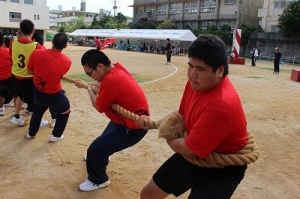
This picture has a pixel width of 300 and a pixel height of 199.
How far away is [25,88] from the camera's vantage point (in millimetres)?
5176

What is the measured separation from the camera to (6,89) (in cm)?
586

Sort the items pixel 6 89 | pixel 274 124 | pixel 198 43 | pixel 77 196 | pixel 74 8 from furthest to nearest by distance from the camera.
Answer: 1. pixel 74 8
2. pixel 274 124
3. pixel 6 89
4. pixel 77 196
5. pixel 198 43

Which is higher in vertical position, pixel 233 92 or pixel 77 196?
pixel 233 92

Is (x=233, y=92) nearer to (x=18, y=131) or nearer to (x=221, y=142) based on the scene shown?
(x=221, y=142)

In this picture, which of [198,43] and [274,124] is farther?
[274,124]

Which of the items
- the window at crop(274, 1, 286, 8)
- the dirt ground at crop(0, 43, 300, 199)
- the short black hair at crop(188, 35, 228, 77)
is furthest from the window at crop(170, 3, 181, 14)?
the short black hair at crop(188, 35, 228, 77)

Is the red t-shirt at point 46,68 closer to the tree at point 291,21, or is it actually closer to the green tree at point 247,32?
the tree at point 291,21

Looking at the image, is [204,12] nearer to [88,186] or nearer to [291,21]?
[291,21]

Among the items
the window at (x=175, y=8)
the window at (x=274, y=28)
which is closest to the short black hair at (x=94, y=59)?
the window at (x=274, y=28)

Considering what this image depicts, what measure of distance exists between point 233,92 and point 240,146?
411 millimetres

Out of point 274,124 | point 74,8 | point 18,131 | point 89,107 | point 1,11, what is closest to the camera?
point 18,131

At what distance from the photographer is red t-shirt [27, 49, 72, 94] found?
14.1 ft

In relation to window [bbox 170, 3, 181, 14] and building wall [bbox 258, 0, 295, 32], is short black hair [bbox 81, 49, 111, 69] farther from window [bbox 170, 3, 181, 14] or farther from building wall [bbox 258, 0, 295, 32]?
window [bbox 170, 3, 181, 14]

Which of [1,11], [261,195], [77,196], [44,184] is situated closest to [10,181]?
[44,184]
